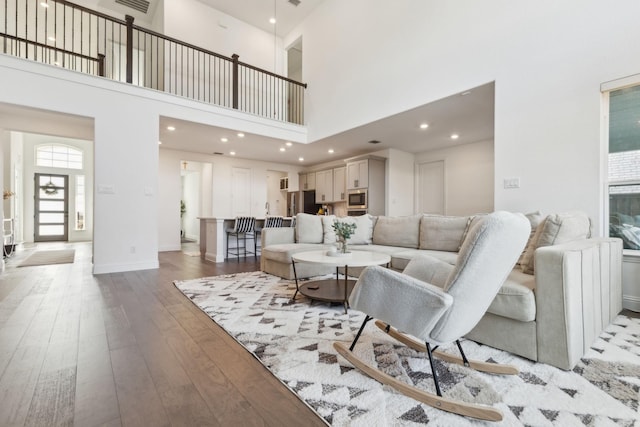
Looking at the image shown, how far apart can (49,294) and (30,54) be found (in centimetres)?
737

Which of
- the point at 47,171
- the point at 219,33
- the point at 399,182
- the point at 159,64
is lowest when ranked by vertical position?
the point at 399,182

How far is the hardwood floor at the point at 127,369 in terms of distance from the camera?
1.25 m

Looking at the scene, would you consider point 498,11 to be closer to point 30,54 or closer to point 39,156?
point 30,54

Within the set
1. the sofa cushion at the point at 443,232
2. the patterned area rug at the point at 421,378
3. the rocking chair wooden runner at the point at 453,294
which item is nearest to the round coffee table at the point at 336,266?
the patterned area rug at the point at 421,378

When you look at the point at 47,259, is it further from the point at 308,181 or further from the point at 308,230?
the point at 308,181

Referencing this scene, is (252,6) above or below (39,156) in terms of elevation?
above

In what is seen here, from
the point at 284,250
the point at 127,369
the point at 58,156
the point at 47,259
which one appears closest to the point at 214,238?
the point at 284,250

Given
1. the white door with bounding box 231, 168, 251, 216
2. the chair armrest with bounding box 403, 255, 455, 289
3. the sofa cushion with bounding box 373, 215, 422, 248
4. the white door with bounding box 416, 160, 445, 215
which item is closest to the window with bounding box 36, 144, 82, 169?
the white door with bounding box 231, 168, 251, 216

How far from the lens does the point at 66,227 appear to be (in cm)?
934

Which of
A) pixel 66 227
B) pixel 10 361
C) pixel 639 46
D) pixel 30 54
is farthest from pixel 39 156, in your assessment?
pixel 639 46

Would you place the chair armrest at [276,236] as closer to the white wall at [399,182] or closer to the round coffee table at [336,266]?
the round coffee table at [336,266]

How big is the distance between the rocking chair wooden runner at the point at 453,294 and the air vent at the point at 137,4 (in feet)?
26.8

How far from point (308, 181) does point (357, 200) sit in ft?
8.62

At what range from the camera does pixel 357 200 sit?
694 centimetres
